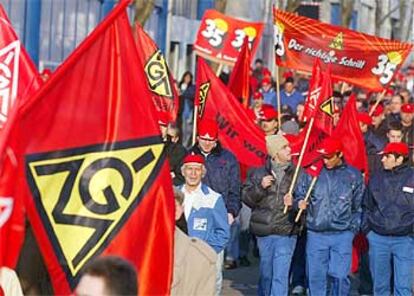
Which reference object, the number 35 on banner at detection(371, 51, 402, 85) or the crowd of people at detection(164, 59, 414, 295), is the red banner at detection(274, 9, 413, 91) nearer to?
the number 35 on banner at detection(371, 51, 402, 85)

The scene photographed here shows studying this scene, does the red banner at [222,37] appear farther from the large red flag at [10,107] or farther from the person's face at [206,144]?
the large red flag at [10,107]

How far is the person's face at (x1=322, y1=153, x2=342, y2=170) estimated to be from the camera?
43.9ft

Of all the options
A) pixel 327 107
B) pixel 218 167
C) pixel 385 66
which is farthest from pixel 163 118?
pixel 385 66

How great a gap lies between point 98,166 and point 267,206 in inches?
246

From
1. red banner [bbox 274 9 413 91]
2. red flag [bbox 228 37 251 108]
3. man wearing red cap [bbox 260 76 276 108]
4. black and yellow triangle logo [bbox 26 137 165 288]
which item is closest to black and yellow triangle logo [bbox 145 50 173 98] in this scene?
red flag [bbox 228 37 251 108]

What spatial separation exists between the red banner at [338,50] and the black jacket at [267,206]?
19.6ft

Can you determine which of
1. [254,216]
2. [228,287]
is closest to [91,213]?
[254,216]

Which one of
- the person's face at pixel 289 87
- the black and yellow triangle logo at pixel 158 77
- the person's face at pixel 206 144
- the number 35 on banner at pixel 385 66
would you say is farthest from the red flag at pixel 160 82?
the person's face at pixel 289 87

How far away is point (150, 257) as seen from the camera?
7.50m

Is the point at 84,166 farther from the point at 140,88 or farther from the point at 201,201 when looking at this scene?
the point at 201,201

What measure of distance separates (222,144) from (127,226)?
8.49 metres

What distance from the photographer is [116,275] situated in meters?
5.37

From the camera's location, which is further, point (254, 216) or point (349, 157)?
point (349, 157)

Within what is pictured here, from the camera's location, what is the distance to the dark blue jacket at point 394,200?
13.6 meters
